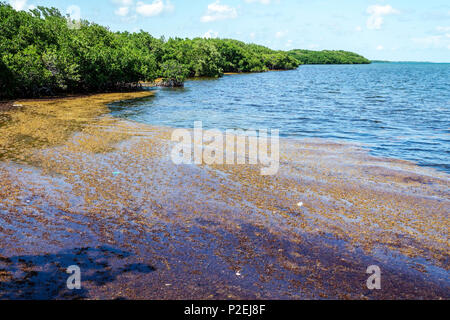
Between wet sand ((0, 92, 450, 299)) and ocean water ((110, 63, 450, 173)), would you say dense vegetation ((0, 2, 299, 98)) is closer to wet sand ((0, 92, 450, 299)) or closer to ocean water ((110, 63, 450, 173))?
ocean water ((110, 63, 450, 173))

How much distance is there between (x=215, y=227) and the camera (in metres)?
7.82

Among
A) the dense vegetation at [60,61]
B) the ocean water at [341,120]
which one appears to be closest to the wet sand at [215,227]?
the ocean water at [341,120]

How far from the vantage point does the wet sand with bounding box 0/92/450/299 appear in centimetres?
568

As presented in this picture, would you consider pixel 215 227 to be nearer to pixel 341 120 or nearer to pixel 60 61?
pixel 341 120

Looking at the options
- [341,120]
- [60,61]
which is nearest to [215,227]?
[341,120]

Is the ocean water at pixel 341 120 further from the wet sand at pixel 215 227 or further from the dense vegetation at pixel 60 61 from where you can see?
the dense vegetation at pixel 60 61

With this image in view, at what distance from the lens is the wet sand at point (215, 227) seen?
5.68 m

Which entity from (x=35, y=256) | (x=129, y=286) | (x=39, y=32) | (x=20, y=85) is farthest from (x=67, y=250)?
(x=39, y=32)

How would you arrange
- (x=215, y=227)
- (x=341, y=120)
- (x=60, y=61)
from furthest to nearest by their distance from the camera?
(x=60, y=61), (x=341, y=120), (x=215, y=227)

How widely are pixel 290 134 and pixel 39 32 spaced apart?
3066cm

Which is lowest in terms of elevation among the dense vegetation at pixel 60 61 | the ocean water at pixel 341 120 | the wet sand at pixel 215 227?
the wet sand at pixel 215 227

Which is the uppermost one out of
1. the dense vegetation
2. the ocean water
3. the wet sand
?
the dense vegetation

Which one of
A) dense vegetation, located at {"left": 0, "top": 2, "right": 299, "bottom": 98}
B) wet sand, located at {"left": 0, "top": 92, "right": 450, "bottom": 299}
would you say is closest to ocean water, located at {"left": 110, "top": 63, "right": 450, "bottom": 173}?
wet sand, located at {"left": 0, "top": 92, "right": 450, "bottom": 299}

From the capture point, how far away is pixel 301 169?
41.8 ft
